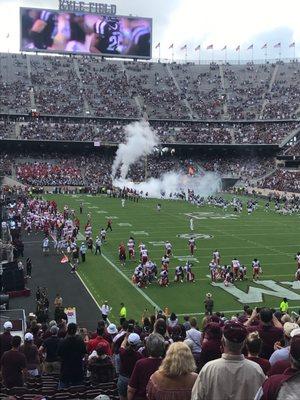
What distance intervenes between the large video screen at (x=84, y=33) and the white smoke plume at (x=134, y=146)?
1151 centimetres

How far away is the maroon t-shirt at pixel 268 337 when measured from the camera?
5945 millimetres

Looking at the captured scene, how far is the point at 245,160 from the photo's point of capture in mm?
65812

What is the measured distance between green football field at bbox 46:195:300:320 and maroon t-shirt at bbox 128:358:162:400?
11616 mm

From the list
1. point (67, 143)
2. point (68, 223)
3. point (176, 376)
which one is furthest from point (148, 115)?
point (176, 376)

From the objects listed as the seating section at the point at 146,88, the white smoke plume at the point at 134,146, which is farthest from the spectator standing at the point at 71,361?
the seating section at the point at 146,88

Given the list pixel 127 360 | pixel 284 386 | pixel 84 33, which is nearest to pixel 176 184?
Result: pixel 84 33

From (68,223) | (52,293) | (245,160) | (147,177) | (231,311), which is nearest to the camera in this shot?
(231,311)

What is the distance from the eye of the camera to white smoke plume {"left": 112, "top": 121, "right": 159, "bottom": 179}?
200ft

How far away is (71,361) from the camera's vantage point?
620cm

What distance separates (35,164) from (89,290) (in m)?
42.6

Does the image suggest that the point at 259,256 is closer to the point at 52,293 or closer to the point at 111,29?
the point at 52,293

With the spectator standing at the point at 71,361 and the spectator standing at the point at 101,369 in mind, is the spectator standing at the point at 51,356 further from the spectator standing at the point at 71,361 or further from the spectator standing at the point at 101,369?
the spectator standing at the point at 101,369

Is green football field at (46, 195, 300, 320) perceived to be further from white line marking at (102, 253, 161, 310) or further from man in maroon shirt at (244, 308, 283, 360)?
man in maroon shirt at (244, 308, 283, 360)

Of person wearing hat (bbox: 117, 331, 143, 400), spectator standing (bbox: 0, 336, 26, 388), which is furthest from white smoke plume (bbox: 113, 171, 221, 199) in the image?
person wearing hat (bbox: 117, 331, 143, 400)
